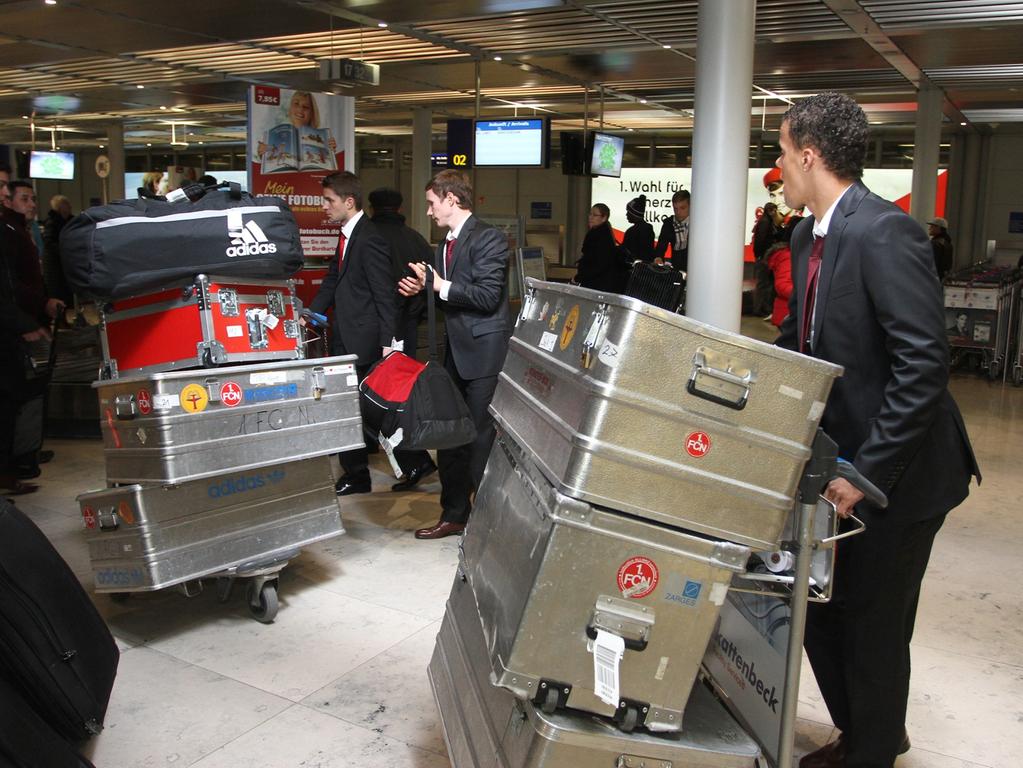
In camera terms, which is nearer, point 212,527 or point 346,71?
point 212,527

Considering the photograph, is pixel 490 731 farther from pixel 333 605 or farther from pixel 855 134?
pixel 333 605

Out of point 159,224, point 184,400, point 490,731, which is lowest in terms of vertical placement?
point 490,731

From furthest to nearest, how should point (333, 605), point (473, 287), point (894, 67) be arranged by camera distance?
point (894, 67) < point (473, 287) < point (333, 605)

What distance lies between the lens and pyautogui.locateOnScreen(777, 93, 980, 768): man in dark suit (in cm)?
196

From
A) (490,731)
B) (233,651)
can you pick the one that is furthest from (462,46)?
(490,731)

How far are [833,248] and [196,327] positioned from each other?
7.23ft

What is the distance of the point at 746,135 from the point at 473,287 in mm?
1662

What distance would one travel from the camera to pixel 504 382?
2273 mm

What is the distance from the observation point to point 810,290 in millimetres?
2256

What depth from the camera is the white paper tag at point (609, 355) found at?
5.16 feet

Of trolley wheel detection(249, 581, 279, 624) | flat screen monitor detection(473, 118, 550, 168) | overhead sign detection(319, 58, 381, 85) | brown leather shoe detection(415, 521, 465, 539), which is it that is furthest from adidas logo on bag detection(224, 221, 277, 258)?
flat screen monitor detection(473, 118, 550, 168)

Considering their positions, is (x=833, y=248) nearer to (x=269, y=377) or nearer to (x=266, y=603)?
(x=269, y=377)

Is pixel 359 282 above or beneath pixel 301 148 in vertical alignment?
beneath

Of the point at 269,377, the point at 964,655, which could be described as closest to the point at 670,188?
the point at 964,655
